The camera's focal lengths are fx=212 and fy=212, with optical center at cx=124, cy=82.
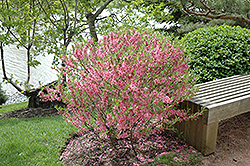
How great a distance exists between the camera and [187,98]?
9.77 feet

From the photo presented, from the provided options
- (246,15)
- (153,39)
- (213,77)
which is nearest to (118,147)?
(153,39)

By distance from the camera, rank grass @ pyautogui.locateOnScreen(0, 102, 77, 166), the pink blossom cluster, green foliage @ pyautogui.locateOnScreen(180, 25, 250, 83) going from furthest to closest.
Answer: green foliage @ pyautogui.locateOnScreen(180, 25, 250, 83) → grass @ pyautogui.locateOnScreen(0, 102, 77, 166) → the pink blossom cluster

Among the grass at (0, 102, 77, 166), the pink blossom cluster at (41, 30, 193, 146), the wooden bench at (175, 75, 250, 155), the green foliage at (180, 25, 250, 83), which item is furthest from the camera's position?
the green foliage at (180, 25, 250, 83)

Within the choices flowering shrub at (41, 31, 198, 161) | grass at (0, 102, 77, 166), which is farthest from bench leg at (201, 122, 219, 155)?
grass at (0, 102, 77, 166)

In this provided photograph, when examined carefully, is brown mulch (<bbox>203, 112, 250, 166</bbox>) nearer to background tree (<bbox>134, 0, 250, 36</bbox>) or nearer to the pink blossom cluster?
the pink blossom cluster

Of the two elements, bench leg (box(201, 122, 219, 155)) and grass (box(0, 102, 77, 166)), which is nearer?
bench leg (box(201, 122, 219, 155))

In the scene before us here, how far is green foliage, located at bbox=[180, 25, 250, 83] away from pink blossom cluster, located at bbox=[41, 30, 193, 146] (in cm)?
133

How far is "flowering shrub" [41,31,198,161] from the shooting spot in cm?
218

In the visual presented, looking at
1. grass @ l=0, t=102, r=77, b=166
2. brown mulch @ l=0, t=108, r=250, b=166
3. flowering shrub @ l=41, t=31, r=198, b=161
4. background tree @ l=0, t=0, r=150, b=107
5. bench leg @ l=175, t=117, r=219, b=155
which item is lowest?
grass @ l=0, t=102, r=77, b=166

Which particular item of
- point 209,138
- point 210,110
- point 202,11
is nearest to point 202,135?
point 209,138

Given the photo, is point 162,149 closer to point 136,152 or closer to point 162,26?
point 136,152

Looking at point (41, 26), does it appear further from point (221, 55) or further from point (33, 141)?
point (221, 55)

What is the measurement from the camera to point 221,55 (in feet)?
13.3

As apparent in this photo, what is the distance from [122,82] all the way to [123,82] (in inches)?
0.5
